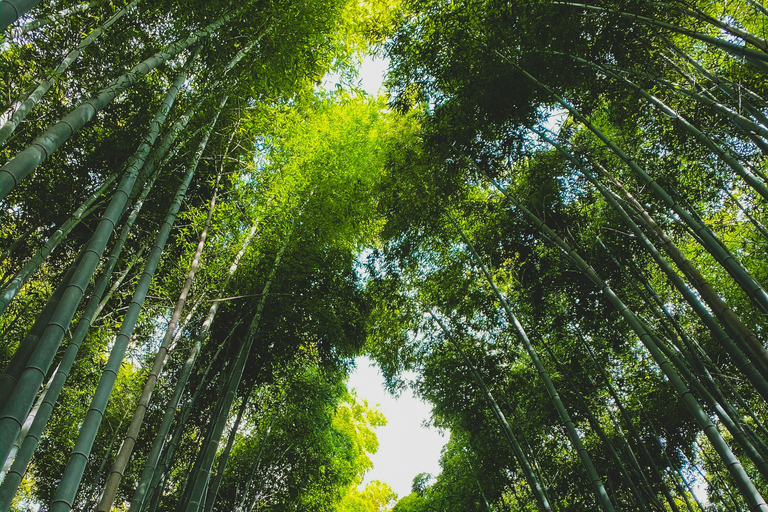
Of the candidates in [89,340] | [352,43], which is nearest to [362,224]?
[352,43]

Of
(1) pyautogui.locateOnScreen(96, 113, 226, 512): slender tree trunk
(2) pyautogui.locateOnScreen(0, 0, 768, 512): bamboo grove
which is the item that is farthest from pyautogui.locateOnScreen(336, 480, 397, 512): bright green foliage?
(1) pyautogui.locateOnScreen(96, 113, 226, 512): slender tree trunk

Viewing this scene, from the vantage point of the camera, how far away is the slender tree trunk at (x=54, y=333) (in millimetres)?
1397

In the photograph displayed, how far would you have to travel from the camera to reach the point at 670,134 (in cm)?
383

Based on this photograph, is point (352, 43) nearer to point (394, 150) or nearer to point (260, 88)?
point (394, 150)

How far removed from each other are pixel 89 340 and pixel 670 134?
650 cm

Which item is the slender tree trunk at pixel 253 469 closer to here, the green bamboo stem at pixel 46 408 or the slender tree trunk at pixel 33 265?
the slender tree trunk at pixel 33 265

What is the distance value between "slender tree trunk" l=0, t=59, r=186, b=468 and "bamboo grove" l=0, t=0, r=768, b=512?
0.01 meters

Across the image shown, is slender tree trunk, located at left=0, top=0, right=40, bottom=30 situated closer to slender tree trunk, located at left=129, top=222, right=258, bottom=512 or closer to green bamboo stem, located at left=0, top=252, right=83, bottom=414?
green bamboo stem, located at left=0, top=252, right=83, bottom=414

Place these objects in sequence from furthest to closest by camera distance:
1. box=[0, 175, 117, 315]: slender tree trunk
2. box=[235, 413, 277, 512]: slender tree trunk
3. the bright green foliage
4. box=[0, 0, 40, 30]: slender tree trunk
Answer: the bright green foliage < box=[235, 413, 277, 512]: slender tree trunk < box=[0, 175, 117, 315]: slender tree trunk < box=[0, 0, 40, 30]: slender tree trunk

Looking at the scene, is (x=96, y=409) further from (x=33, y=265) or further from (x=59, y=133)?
(x=33, y=265)

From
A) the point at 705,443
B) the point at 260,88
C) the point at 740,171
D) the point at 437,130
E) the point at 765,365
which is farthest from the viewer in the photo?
the point at 705,443

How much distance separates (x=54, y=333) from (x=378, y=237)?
18.1 feet

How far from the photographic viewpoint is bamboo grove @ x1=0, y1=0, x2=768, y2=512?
98.3 inches

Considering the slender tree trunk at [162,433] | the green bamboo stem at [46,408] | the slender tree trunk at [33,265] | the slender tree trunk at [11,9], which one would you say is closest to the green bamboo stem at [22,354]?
the green bamboo stem at [46,408]
